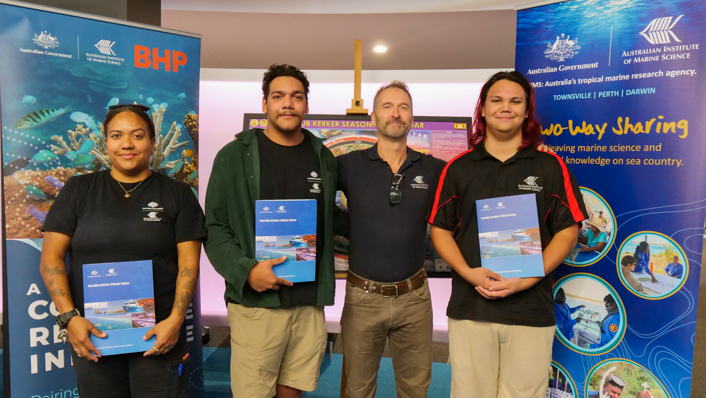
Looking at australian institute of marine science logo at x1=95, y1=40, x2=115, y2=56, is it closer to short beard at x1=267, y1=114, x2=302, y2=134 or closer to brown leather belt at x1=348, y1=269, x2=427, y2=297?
short beard at x1=267, y1=114, x2=302, y2=134

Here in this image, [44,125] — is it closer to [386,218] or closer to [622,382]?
[386,218]

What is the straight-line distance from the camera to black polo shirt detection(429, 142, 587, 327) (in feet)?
5.64

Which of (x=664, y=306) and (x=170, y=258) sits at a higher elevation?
(x=170, y=258)

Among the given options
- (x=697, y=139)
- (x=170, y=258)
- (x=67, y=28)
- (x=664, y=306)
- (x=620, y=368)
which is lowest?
(x=620, y=368)

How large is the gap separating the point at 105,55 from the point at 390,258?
1.94 meters

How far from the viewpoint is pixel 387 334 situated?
205 cm

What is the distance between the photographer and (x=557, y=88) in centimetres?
219

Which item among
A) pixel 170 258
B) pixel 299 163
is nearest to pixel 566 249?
A: pixel 299 163

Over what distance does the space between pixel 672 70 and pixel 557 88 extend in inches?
19.6

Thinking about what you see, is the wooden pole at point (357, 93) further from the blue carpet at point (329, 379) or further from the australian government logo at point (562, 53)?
the blue carpet at point (329, 379)

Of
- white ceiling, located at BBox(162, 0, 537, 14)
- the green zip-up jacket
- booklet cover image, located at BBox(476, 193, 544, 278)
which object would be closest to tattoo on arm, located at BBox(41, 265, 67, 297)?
the green zip-up jacket

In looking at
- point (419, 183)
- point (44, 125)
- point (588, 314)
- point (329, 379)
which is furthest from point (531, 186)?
point (44, 125)

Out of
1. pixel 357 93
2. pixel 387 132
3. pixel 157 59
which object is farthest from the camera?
pixel 357 93

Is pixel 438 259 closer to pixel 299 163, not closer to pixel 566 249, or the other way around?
pixel 566 249
